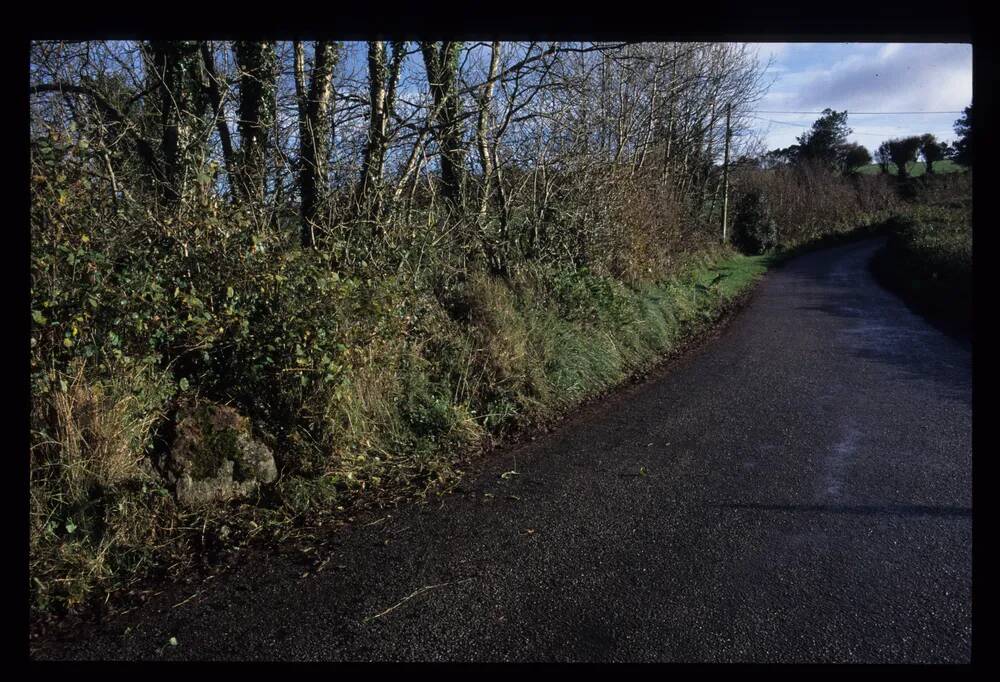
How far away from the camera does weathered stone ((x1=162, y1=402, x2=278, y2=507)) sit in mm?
4793

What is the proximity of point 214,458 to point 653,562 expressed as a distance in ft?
9.73

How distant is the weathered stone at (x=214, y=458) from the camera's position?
15.7ft

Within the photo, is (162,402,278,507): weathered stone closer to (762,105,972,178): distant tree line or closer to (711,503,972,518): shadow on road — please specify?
(711,503,972,518): shadow on road

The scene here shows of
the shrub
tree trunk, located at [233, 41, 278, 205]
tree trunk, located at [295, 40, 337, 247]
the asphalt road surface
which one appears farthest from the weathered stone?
the shrub

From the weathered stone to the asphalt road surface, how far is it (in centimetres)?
80

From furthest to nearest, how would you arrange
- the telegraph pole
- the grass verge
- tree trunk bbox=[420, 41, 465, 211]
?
the telegraph pole < the grass verge < tree trunk bbox=[420, 41, 465, 211]

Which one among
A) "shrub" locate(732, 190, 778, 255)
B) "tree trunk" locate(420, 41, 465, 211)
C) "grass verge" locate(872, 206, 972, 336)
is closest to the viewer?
"tree trunk" locate(420, 41, 465, 211)

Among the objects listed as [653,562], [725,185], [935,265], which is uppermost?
[725,185]

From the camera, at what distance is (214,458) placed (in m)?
4.93

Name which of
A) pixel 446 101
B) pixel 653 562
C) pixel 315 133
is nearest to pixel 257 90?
pixel 315 133

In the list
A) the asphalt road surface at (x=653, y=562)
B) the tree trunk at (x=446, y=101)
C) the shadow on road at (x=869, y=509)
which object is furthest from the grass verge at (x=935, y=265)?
the tree trunk at (x=446, y=101)

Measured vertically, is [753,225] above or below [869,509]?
above

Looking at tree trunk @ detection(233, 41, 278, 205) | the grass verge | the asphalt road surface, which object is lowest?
the asphalt road surface

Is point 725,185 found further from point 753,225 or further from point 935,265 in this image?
point 935,265
